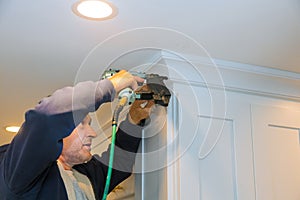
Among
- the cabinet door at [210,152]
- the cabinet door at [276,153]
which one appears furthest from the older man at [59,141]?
the cabinet door at [276,153]

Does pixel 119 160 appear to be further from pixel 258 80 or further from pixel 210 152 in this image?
pixel 258 80

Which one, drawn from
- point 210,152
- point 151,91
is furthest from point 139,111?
point 210,152

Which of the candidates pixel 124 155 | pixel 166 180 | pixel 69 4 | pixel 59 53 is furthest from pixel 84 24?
pixel 166 180

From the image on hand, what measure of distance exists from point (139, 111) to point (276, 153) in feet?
2.61

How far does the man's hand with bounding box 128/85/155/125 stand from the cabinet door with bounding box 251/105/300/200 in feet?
2.14

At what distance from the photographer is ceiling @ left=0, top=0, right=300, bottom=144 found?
1.30 metres

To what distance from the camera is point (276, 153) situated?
1855 millimetres

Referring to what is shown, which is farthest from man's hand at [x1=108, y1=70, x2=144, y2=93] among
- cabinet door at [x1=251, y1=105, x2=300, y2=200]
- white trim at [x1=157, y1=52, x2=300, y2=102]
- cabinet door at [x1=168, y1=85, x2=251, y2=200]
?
cabinet door at [x1=251, y1=105, x2=300, y2=200]

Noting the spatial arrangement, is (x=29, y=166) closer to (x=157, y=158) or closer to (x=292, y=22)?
(x=157, y=158)

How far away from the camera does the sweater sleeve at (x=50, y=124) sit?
1.13 m

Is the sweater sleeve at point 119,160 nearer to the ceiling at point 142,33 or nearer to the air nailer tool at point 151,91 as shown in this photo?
the air nailer tool at point 151,91

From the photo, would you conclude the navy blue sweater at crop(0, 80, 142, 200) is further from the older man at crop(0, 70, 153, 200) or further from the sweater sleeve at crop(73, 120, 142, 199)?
the sweater sleeve at crop(73, 120, 142, 199)

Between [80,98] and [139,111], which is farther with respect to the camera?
[139,111]

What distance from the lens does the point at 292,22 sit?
4.78 ft
